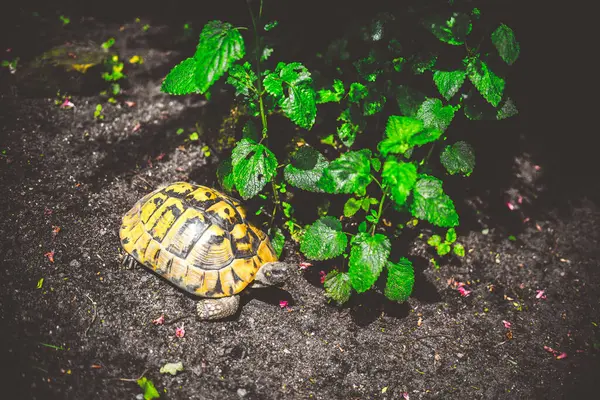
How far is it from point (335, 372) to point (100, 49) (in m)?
4.97

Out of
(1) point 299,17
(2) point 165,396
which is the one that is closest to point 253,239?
(2) point 165,396

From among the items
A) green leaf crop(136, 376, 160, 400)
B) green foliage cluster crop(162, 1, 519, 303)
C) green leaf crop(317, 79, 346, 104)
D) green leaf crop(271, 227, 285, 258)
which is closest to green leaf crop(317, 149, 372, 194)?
green foliage cluster crop(162, 1, 519, 303)

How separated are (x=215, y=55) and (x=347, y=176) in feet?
4.01

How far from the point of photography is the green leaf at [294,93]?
256 cm

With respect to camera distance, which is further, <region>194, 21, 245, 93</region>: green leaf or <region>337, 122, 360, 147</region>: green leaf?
<region>337, 122, 360, 147</region>: green leaf

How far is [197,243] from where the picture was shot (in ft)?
10.2

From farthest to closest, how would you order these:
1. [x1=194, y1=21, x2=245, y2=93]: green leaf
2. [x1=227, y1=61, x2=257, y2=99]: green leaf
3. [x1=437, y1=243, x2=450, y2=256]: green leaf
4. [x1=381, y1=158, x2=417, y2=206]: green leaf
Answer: [x1=437, y1=243, x2=450, y2=256]: green leaf
[x1=227, y1=61, x2=257, y2=99]: green leaf
[x1=381, y1=158, x2=417, y2=206]: green leaf
[x1=194, y1=21, x2=245, y2=93]: green leaf

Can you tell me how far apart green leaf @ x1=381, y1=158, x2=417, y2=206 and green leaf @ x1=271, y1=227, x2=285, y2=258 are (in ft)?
4.45

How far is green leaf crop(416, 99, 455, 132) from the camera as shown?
2887mm

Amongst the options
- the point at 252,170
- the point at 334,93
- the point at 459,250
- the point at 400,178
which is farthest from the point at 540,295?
the point at 252,170

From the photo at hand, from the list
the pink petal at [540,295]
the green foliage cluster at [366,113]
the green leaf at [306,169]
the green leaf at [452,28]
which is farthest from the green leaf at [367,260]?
the pink petal at [540,295]

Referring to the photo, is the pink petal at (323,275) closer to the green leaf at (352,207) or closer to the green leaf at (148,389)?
the green leaf at (352,207)

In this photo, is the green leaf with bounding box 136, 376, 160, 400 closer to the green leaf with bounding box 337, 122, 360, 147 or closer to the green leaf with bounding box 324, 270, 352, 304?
the green leaf with bounding box 324, 270, 352, 304

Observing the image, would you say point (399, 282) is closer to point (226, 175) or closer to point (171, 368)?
point (226, 175)
